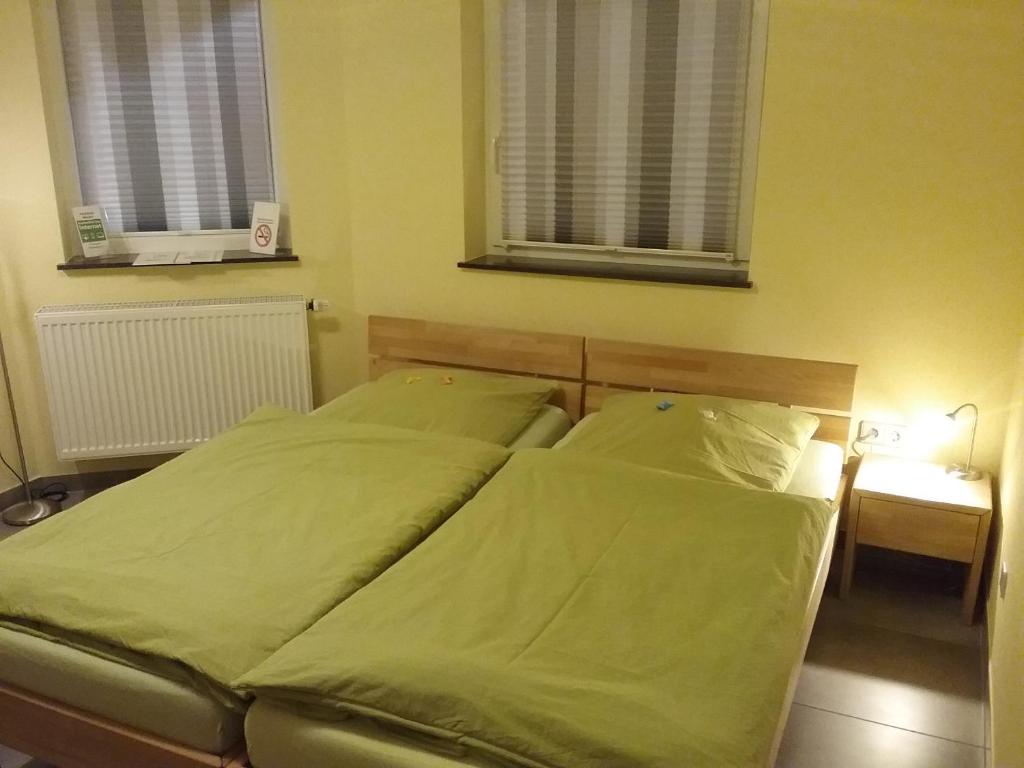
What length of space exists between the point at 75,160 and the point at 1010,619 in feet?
12.2

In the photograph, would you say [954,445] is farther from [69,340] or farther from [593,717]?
[69,340]

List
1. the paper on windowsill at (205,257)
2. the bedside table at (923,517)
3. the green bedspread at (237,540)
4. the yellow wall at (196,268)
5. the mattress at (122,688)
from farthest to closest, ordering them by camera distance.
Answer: the paper on windowsill at (205,257) → the yellow wall at (196,268) → the bedside table at (923,517) → the green bedspread at (237,540) → the mattress at (122,688)

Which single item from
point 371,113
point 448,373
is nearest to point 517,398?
point 448,373

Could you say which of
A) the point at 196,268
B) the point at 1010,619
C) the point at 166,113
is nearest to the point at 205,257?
the point at 196,268

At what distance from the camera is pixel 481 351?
3.55m

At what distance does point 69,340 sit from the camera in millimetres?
3477

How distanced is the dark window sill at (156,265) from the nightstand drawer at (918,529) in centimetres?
249

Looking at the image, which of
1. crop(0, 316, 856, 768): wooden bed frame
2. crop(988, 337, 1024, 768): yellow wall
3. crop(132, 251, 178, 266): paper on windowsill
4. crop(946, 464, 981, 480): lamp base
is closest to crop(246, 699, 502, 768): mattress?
crop(0, 316, 856, 768): wooden bed frame

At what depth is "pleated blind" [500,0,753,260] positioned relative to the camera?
3207mm

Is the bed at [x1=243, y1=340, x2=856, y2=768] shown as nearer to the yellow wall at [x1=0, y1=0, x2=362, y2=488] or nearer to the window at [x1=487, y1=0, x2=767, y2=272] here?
the window at [x1=487, y1=0, x2=767, y2=272]

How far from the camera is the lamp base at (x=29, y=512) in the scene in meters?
3.46

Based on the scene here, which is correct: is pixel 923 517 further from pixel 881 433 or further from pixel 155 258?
pixel 155 258

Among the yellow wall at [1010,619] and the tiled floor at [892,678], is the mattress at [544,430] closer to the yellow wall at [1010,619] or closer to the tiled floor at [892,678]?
the tiled floor at [892,678]

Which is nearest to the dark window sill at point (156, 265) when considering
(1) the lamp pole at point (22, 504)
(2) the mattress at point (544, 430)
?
(1) the lamp pole at point (22, 504)
